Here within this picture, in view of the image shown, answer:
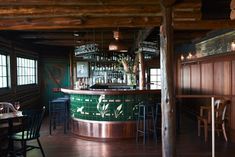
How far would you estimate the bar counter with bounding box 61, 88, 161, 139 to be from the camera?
20.0ft

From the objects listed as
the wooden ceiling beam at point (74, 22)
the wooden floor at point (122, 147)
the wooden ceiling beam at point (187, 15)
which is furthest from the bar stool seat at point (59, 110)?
the wooden ceiling beam at point (187, 15)

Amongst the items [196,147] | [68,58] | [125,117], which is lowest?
[196,147]

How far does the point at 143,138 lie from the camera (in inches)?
239

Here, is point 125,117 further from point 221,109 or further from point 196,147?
point 221,109

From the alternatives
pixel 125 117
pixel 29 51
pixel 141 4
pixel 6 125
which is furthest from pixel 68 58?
pixel 141 4

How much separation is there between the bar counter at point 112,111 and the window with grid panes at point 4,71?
1876mm

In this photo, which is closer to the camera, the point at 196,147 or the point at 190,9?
the point at 190,9

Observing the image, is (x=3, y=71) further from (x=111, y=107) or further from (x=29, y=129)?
(x=111, y=107)

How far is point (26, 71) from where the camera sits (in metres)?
8.77

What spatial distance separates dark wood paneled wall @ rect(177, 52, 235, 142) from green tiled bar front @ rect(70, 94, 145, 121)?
2.05m

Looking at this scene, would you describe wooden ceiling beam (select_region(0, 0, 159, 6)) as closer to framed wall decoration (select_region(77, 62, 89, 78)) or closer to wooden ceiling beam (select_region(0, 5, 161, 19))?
wooden ceiling beam (select_region(0, 5, 161, 19))

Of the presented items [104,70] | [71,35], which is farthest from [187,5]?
[104,70]

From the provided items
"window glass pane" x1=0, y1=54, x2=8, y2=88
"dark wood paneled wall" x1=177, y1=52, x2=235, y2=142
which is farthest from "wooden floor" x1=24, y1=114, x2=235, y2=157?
"window glass pane" x1=0, y1=54, x2=8, y2=88

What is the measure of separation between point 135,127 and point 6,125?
2879mm
